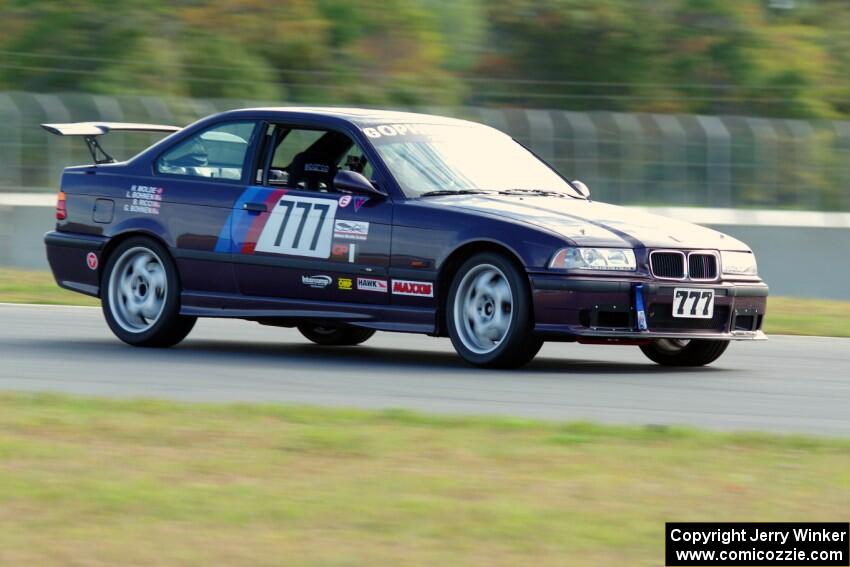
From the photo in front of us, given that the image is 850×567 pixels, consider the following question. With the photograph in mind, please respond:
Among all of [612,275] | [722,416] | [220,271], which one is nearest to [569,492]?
[722,416]

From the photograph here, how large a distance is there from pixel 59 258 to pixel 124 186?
2.49 ft

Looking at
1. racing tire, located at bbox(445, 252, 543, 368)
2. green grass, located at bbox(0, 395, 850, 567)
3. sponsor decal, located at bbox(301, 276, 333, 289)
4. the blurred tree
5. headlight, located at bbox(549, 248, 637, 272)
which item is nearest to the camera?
green grass, located at bbox(0, 395, 850, 567)

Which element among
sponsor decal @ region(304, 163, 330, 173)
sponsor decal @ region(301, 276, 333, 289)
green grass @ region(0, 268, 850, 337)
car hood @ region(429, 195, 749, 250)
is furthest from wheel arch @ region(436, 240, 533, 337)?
green grass @ region(0, 268, 850, 337)

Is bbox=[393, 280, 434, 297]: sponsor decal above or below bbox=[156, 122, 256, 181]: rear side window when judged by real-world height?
below

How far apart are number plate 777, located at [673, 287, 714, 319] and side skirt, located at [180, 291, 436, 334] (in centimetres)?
140

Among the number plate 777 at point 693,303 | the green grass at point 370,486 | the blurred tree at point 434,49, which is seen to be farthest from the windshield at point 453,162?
the blurred tree at point 434,49

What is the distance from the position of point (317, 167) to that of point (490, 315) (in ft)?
5.93

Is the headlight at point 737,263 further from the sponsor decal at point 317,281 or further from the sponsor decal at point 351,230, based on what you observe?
the sponsor decal at point 317,281

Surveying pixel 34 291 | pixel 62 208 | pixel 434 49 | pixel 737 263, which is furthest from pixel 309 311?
pixel 434 49

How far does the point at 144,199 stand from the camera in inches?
428

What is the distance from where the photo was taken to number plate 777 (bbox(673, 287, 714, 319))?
9469mm

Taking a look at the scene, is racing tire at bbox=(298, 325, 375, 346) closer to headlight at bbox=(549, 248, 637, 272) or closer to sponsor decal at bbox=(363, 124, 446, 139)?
sponsor decal at bbox=(363, 124, 446, 139)

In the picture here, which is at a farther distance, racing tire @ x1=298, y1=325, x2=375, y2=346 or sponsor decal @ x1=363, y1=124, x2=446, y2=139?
racing tire @ x1=298, y1=325, x2=375, y2=346

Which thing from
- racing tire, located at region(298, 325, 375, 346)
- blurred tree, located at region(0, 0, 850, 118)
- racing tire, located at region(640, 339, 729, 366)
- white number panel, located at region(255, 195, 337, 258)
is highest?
blurred tree, located at region(0, 0, 850, 118)
